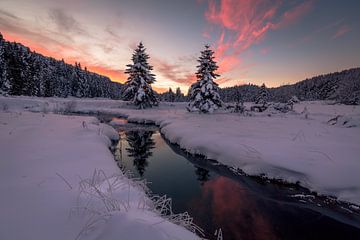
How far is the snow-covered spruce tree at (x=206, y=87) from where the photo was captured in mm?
26469

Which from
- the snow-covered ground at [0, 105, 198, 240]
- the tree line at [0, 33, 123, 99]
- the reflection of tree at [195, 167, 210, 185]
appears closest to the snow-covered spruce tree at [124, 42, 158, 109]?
the tree line at [0, 33, 123, 99]

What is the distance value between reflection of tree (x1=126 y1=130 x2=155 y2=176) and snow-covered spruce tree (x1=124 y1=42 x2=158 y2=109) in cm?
1709

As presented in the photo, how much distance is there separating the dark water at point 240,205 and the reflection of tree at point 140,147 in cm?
14

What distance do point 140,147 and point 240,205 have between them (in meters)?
7.86

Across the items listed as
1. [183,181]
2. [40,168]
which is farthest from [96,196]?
[183,181]

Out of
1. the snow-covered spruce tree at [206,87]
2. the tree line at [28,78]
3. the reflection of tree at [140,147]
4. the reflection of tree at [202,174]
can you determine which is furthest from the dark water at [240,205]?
the tree line at [28,78]

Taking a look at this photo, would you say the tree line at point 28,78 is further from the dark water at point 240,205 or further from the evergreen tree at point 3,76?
the dark water at point 240,205

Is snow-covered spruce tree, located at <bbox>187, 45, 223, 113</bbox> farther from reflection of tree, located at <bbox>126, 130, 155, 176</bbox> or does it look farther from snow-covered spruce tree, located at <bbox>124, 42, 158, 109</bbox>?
reflection of tree, located at <bbox>126, 130, 155, 176</bbox>

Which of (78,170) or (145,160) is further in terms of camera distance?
(145,160)

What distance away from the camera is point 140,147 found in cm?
1244

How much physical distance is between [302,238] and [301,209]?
1.23 metres

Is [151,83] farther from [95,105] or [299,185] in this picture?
[299,185]

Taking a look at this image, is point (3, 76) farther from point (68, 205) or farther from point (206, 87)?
point (68, 205)

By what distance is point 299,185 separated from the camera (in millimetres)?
6473
